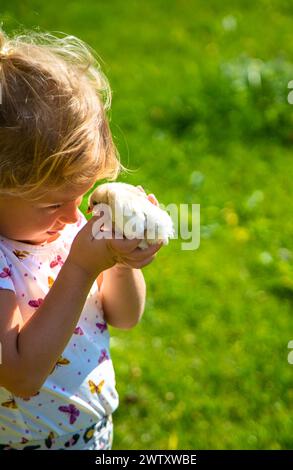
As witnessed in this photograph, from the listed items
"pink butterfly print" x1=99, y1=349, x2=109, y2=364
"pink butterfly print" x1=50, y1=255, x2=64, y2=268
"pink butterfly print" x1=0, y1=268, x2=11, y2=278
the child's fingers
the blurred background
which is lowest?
the blurred background

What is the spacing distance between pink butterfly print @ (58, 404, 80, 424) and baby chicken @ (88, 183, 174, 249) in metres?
0.50

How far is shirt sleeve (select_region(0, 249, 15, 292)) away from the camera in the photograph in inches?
68.7

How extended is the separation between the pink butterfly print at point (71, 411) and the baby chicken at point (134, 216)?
50 cm

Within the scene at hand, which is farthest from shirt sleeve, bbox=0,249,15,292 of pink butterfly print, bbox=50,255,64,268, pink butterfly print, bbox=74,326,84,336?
pink butterfly print, bbox=74,326,84,336

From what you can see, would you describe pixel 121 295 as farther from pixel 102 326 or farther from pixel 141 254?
pixel 141 254

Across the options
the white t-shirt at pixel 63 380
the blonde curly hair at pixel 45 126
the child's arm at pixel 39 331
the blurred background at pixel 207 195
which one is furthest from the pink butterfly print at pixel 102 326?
the blurred background at pixel 207 195

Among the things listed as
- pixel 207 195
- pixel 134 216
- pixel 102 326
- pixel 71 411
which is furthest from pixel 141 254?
pixel 207 195

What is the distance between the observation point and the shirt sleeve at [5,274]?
1746 millimetres

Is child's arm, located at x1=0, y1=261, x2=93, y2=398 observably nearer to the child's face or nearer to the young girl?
the young girl

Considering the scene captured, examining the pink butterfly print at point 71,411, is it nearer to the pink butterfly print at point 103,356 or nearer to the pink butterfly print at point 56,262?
the pink butterfly print at point 103,356

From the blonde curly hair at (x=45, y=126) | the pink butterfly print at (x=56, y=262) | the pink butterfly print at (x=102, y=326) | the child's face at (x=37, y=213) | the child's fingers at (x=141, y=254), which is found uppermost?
the blonde curly hair at (x=45, y=126)
